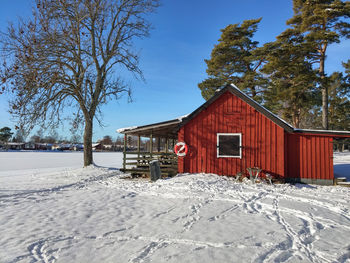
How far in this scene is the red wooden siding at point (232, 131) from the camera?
1083cm

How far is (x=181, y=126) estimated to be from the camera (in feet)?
38.4

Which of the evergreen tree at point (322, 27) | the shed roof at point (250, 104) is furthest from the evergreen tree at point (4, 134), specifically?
the evergreen tree at point (322, 27)

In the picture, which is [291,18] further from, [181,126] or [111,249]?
[111,249]

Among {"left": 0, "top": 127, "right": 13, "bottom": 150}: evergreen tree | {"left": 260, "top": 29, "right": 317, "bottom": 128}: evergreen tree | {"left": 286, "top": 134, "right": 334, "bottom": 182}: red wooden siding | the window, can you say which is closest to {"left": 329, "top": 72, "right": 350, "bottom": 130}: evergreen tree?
{"left": 260, "top": 29, "right": 317, "bottom": 128}: evergreen tree

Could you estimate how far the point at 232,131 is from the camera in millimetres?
11227

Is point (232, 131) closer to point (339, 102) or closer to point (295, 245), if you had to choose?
point (295, 245)

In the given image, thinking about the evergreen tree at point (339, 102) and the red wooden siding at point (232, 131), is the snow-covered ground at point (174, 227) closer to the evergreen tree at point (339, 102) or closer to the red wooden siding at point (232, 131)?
the red wooden siding at point (232, 131)

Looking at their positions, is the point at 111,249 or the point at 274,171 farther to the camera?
the point at 274,171

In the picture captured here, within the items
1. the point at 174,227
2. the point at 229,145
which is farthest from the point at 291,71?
the point at 174,227

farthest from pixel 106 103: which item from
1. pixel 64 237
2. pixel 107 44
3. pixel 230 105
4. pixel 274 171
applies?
pixel 64 237

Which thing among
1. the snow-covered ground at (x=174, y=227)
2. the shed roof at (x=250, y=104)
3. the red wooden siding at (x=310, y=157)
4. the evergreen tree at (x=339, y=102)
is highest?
the evergreen tree at (x=339, y=102)

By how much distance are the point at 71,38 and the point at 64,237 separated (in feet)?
43.0

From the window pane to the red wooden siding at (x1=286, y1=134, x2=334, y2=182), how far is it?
8.70ft

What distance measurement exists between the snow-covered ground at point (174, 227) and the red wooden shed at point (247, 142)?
3.14 metres
